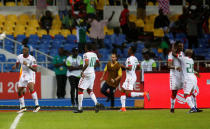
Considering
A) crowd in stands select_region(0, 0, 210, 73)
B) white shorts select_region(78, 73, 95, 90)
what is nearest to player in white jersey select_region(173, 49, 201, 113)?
white shorts select_region(78, 73, 95, 90)

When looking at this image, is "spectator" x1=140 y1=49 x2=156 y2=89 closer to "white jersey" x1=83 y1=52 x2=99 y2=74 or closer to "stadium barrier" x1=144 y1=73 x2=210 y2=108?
"stadium barrier" x1=144 y1=73 x2=210 y2=108

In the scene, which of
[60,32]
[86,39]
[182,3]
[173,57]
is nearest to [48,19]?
[60,32]

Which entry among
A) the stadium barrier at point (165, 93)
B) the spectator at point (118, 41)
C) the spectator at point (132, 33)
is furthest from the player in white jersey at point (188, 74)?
the spectator at point (132, 33)

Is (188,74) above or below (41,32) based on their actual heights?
below

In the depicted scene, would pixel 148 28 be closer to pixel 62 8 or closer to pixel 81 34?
pixel 62 8

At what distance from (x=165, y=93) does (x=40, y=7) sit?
14531mm

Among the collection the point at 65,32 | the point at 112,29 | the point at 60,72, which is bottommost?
the point at 60,72

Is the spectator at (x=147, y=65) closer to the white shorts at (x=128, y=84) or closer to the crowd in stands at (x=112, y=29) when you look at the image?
the crowd in stands at (x=112, y=29)

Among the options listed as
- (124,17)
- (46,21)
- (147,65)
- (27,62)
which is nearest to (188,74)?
(27,62)

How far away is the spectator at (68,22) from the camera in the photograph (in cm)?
3009

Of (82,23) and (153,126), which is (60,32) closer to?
(82,23)

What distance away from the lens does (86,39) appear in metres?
29.0

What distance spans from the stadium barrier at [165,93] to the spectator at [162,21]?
11193 millimetres

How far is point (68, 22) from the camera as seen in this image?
3044cm
